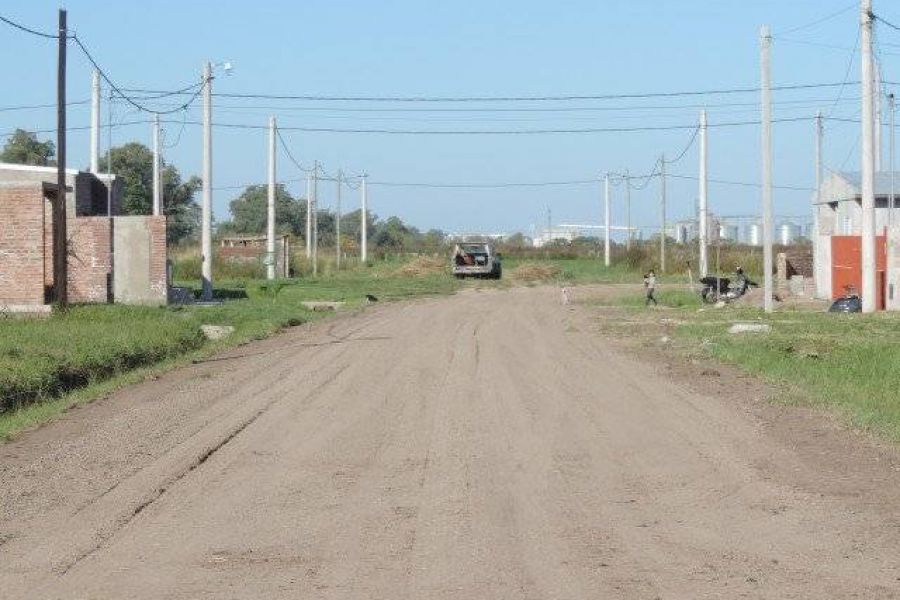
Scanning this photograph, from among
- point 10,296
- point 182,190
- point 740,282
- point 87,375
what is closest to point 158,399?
point 87,375

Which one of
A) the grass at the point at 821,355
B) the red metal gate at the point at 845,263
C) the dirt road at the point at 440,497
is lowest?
the dirt road at the point at 440,497

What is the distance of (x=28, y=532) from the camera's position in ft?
31.4

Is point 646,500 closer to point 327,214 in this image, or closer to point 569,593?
point 569,593

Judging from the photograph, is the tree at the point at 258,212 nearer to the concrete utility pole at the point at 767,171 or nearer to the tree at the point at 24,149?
the tree at the point at 24,149

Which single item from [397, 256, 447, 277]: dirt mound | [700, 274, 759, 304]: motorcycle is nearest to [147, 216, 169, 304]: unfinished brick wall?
[700, 274, 759, 304]: motorcycle

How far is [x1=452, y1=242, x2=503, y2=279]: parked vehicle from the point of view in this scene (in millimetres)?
73500

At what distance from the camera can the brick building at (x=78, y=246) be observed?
33719 mm

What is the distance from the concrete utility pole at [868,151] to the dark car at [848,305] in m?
3.47

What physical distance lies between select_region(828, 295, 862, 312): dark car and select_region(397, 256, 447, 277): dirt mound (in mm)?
39558

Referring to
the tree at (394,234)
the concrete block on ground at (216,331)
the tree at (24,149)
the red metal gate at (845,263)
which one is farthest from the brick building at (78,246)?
the tree at (394,234)

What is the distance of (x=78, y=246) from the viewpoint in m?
38.7

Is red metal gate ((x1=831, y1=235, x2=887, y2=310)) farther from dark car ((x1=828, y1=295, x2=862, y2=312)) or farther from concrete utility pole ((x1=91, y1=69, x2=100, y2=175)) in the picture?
concrete utility pole ((x1=91, y1=69, x2=100, y2=175))

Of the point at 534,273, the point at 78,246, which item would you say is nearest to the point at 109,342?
the point at 78,246

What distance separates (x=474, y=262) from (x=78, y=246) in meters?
37.0
